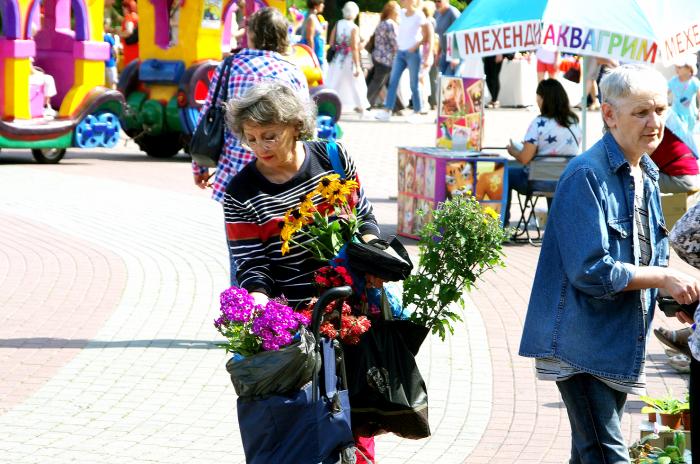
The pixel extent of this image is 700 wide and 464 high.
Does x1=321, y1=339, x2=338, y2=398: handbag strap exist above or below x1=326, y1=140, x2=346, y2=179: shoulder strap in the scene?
below

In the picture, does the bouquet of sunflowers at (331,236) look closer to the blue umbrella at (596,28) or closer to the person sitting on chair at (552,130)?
the blue umbrella at (596,28)

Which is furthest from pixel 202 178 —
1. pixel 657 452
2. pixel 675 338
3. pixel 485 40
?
pixel 485 40

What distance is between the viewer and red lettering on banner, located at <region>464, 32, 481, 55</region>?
1073 centimetres

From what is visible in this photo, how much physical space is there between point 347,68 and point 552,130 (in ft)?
41.3

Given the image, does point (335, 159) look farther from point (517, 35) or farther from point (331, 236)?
point (517, 35)

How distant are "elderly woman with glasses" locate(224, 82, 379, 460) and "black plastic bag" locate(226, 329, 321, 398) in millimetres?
446

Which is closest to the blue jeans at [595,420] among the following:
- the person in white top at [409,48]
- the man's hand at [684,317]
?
the man's hand at [684,317]

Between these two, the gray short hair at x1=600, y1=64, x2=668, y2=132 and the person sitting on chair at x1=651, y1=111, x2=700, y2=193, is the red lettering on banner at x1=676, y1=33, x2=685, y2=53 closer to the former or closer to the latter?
the person sitting on chair at x1=651, y1=111, x2=700, y2=193

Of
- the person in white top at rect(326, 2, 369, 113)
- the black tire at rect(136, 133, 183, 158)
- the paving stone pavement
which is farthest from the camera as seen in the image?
the person in white top at rect(326, 2, 369, 113)

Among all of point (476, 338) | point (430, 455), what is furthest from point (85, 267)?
point (430, 455)

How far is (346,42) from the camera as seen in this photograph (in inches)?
894

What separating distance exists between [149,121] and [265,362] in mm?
12995

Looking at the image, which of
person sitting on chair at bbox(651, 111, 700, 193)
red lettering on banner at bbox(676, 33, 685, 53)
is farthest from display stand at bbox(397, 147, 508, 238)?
red lettering on banner at bbox(676, 33, 685, 53)

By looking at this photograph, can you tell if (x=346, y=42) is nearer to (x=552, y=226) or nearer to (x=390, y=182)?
(x=390, y=182)
